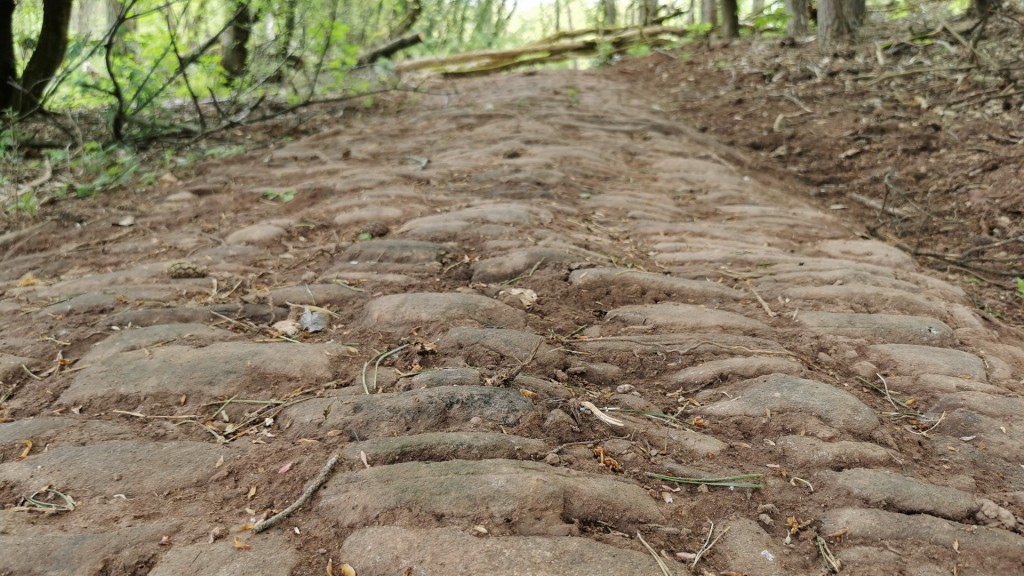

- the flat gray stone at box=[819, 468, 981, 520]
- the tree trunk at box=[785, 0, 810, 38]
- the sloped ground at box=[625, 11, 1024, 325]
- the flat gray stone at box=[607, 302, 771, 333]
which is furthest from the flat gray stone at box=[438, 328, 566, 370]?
the tree trunk at box=[785, 0, 810, 38]

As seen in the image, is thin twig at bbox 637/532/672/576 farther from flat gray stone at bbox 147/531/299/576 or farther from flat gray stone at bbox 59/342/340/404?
flat gray stone at bbox 59/342/340/404

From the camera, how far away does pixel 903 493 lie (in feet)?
4.55

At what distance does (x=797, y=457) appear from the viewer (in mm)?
1508

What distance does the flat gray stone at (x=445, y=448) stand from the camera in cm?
141

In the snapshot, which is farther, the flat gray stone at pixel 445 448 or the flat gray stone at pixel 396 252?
the flat gray stone at pixel 396 252

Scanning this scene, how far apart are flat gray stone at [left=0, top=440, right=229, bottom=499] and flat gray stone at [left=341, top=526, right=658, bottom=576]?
A: 0.44m

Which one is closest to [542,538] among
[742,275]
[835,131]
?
[742,275]

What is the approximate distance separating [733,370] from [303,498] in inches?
44.7

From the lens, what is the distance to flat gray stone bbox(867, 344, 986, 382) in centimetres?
192

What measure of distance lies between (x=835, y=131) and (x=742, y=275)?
2971 millimetres

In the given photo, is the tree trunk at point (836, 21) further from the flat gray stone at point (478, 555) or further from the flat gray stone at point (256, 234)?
the flat gray stone at point (478, 555)

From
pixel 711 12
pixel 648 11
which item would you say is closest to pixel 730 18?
pixel 711 12

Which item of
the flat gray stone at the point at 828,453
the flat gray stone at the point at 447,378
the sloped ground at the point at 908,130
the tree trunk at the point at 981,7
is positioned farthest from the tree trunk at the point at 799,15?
the flat gray stone at the point at 447,378

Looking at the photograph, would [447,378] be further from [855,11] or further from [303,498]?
A: [855,11]
